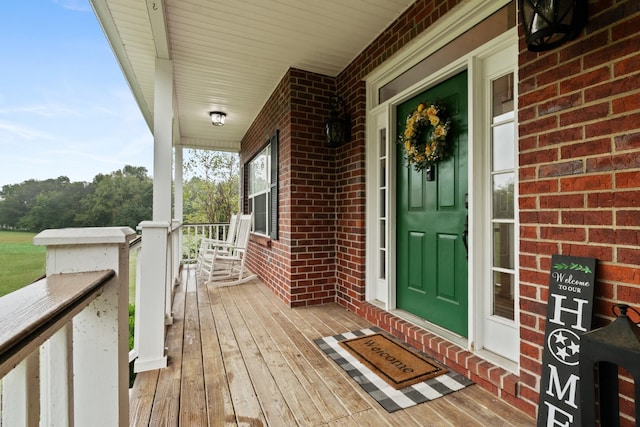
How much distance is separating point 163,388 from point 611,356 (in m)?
2.17

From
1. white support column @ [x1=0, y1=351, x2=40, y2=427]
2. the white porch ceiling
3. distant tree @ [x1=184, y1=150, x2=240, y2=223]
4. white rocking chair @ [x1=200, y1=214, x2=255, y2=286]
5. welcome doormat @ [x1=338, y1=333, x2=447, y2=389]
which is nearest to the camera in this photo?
white support column @ [x1=0, y1=351, x2=40, y2=427]

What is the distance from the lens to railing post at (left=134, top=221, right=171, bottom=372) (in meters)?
2.09

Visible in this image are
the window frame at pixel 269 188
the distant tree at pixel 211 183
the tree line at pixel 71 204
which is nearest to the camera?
the tree line at pixel 71 204

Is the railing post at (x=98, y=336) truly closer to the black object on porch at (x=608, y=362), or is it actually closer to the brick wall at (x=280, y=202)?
the black object on porch at (x=608, y=362)

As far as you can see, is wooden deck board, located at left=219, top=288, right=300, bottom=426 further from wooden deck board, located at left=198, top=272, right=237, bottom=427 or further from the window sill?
the window sill

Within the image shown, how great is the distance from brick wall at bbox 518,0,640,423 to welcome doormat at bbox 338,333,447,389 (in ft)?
1.89

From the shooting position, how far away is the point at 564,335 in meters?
1.41

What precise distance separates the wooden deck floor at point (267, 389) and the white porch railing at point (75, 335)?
3.03 feet

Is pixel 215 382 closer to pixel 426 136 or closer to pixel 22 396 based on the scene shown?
pixel 22 396

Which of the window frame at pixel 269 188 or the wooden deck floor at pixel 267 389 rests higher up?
the window frame at pixel 269 188

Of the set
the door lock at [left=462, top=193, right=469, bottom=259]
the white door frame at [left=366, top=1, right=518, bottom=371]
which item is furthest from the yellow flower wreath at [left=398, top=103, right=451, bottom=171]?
the door lock at [left=462, top=193, right=469, bottom=259]

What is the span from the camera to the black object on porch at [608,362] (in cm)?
106

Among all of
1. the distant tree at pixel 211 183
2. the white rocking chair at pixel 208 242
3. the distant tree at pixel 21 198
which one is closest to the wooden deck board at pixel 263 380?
the distant tree at pixel 21 198

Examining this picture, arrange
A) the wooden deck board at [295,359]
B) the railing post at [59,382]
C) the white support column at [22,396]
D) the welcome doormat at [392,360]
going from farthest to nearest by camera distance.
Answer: the welcome doormat at [392,360], the wooden deck board at [295,359], the railing post at [59,382], the white support column at [22,396]
